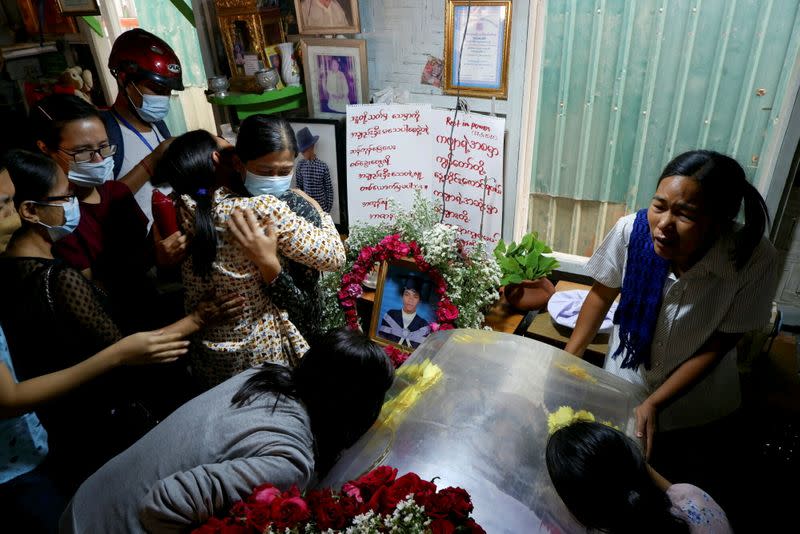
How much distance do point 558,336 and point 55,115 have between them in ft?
8.34

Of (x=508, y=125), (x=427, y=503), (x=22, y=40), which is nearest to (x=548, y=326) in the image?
(x=508, y=125)

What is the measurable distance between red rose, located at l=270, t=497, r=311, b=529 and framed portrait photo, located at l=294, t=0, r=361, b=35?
2.37m

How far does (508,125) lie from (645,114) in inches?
26.0

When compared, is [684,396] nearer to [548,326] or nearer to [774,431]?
[774,431]

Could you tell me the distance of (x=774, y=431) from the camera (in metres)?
2.05

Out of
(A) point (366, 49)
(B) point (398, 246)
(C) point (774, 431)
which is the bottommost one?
(C) point (774, 431)

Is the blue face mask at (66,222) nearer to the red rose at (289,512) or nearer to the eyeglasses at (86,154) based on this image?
the eyeglasses at (86,154)

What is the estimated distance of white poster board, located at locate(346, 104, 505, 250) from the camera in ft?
8.60

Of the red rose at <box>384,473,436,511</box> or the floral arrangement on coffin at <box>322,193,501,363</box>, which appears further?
the floral arrangement on coffin at <box>322,193,501,363</box>

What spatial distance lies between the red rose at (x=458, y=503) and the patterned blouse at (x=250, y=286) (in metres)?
0.97

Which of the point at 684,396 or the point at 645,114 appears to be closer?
the point at 684,396

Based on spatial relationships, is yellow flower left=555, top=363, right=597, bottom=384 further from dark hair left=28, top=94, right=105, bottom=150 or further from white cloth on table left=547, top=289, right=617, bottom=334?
dark hair left=28, top=94, right=105, bottom=150

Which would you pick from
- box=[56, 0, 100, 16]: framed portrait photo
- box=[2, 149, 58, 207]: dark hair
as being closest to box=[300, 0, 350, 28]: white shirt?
box=[56, 0, 100, 16]: framed portrait photo

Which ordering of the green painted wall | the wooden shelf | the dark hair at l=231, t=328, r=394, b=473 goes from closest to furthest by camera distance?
the dark hair at l=231, t=328, r=394, b=473 < the green painted wall < the wooden shelf
